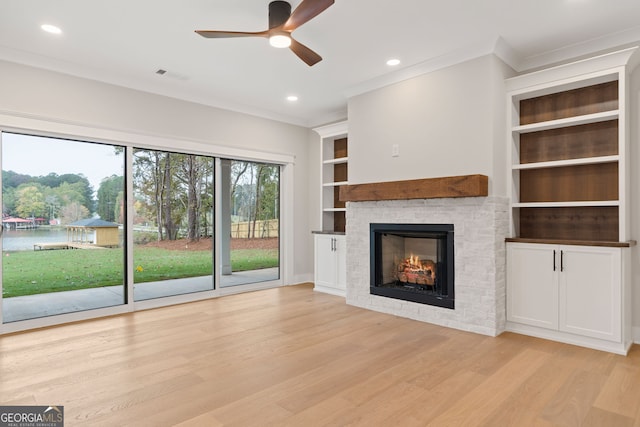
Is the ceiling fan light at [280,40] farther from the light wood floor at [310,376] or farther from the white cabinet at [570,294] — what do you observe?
the white cabinet at [570,294]

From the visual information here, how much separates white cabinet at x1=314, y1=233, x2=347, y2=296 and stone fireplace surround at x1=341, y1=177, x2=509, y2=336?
44.9 inches

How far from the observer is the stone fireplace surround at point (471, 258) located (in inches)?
143

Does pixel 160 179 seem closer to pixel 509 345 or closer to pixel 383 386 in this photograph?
pixel 383 386

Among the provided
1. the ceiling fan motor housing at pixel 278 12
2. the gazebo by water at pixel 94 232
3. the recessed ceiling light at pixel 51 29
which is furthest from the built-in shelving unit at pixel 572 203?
the gazebo by water at pixel 94 232

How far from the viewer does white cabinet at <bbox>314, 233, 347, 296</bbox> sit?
545 centimetres

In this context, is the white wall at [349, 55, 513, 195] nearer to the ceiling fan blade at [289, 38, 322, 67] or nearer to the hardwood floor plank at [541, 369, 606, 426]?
the ceiling fan blade at [289, 38, 322, 67]

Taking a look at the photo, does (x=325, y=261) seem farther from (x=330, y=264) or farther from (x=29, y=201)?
(x=29, y=201)

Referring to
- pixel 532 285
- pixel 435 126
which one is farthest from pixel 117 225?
pixel 532 285

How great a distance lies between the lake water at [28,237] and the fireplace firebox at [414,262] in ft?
11.9

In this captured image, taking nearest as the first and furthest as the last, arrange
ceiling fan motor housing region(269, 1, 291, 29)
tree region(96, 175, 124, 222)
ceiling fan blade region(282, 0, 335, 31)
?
ceiling fan blade region(282, 0, 335, 31)
ceiling fan motor housing region(269, 1, 291, 29)
tree region(96, 175, 124, 222)

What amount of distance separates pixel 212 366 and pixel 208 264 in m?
2.68

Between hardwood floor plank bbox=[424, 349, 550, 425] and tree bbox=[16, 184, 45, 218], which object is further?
tree bbox=[16, 184, 45, 218]

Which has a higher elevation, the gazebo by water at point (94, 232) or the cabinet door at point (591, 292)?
the gazebo by water at point (94, 232)

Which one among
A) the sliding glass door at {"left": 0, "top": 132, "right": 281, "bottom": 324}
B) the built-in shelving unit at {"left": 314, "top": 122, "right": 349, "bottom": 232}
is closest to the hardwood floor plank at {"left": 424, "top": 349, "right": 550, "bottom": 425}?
the built-in shelving unit at {"left": 314, "top": 122, "right": 349, "bottom": 232}
